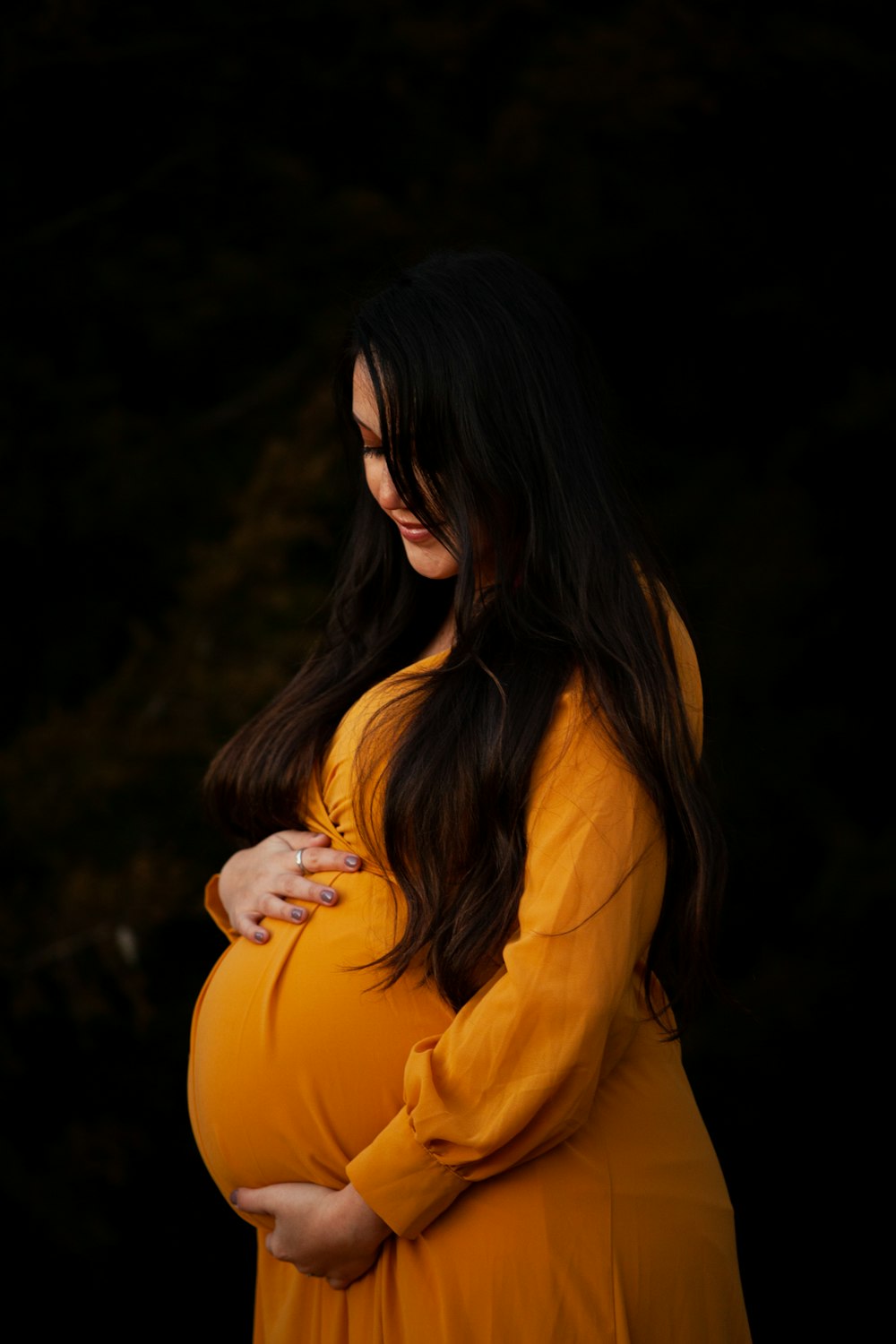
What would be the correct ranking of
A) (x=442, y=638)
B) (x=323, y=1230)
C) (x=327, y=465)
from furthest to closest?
(x=327, y=465) < (x=442, y=638) < (x=323, y=1230)

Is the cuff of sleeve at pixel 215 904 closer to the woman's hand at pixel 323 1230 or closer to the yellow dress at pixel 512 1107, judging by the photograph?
the yellow dress at pixel 512 1107

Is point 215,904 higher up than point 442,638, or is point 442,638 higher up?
point 442,638

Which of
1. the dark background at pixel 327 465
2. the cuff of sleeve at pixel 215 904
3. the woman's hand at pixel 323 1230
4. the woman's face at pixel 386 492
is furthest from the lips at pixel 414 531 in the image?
the dark background at pixel 327 465

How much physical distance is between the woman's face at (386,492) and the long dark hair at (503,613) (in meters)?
0.04

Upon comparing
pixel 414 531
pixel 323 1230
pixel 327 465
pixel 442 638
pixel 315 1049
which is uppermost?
pixel 327 465

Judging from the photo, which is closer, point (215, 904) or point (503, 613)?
point (503, 613)

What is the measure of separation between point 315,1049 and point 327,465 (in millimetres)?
1800

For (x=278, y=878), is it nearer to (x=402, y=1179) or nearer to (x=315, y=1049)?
(x=315, y=1049)

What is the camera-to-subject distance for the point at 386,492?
1.47 m

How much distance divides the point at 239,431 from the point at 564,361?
2046 mm

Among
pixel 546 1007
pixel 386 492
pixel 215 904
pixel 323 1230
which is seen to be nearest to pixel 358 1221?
pixel 323 1230

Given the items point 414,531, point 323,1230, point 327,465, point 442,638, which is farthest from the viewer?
point 327,465

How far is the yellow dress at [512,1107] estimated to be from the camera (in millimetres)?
1271

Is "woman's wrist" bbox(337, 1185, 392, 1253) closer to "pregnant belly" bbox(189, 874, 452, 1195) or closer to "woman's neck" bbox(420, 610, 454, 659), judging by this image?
"pregnant belly" bbox(189, 874, 452, 1195)
